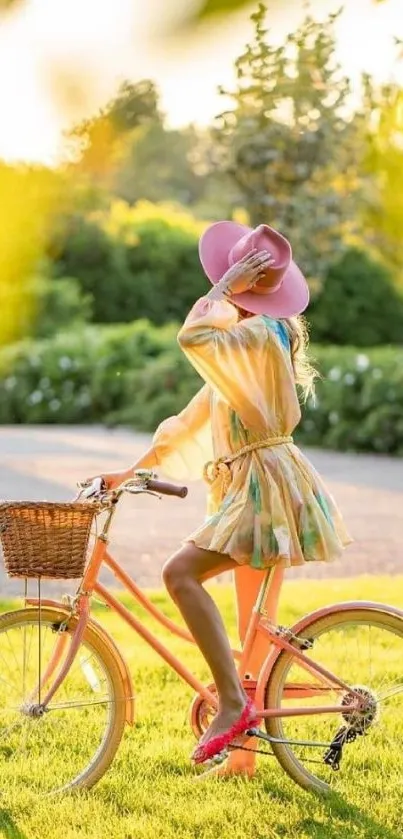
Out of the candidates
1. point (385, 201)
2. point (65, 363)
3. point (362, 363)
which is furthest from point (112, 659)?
point (385, 201)

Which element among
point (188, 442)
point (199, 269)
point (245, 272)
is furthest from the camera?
point (199, 269)

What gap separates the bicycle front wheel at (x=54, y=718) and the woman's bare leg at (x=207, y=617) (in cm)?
29

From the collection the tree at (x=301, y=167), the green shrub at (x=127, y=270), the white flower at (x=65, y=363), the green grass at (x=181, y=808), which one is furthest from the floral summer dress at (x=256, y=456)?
the green shrub at (x=127, y=270)

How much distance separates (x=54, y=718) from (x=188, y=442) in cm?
102

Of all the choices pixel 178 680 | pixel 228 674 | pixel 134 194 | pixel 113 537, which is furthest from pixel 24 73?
pixel 134 194

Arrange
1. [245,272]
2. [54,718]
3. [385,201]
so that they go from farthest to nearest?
[385,201]
[54,718]
[245,272]

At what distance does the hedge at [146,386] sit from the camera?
14023 millimetres

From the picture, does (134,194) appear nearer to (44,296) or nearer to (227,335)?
(44,296)

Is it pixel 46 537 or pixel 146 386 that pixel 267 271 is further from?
pixel 146 386

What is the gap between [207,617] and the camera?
2943 millimetres

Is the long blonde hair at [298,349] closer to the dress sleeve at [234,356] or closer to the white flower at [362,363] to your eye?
the dress sleeve at [234,356]

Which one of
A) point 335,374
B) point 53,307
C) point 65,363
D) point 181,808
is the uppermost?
point 53,307

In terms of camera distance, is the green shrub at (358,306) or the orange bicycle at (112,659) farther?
the green shrub at (358,306)

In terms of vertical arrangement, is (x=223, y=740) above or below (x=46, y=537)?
below
